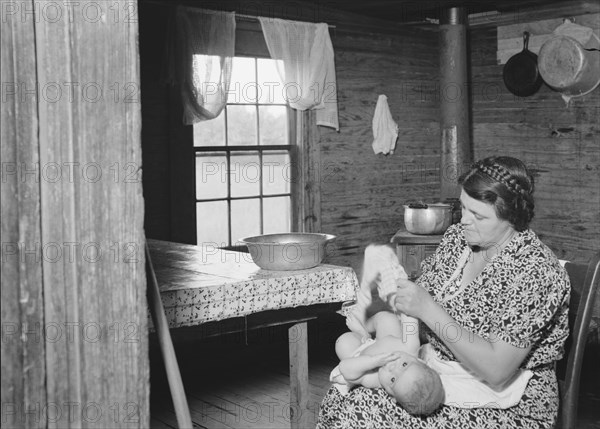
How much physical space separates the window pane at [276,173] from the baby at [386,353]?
147 inches

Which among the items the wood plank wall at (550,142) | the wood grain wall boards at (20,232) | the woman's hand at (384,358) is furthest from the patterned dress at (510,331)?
the wood plank wall at (550,142)

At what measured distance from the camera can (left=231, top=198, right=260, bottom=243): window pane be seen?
244 inches

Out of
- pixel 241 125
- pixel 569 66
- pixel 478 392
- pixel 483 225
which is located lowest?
pixel 478 392

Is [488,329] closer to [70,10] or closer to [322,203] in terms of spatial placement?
[70,10]

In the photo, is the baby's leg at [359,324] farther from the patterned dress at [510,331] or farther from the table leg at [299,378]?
the table leg at [299,378]

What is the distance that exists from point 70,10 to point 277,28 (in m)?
4.75

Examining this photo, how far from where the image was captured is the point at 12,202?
50.9 inches

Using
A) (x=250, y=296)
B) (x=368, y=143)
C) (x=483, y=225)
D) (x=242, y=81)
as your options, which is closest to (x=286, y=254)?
(x=250, y=296)

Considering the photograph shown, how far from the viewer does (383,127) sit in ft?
22.9

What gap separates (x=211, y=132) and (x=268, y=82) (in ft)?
2.25

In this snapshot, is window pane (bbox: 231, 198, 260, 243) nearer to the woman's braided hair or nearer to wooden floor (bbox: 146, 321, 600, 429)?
wooden floor (bbox: 146, 321, 600, 429)

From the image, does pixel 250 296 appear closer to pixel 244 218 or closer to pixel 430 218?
pixel 430 218

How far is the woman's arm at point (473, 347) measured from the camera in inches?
86.5

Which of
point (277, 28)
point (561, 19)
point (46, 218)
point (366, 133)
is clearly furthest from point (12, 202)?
point (561, 19)
